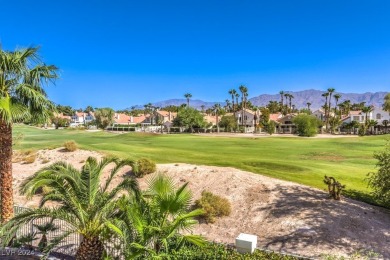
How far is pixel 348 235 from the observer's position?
551 inches

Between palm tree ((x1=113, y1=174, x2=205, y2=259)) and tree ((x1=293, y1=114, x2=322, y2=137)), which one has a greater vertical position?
tree ((x1=293, y1=114, x2=322, y2=137))

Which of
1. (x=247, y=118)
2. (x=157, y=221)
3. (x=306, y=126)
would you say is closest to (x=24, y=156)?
(x=157, y=221)

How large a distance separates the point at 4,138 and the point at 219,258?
11.0 metres

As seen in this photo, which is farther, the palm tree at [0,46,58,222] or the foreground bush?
the palm tree at [0,46,58,222]

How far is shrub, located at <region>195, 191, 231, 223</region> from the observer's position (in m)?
17.4

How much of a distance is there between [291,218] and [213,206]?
4.45 meters

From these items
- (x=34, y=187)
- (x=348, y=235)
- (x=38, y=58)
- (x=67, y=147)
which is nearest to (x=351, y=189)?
(x=348, y=235)

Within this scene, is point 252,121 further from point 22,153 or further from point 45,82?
point 45,82

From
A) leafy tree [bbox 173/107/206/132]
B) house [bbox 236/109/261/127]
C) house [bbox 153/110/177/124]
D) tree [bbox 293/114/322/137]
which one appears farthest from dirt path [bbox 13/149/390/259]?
house [bbox 153/110/177/124]

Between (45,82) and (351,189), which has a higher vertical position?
(45,82)

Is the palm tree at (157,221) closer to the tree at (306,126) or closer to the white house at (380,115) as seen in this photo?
the tree at (306,126)

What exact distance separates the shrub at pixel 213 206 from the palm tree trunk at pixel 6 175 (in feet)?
32.2

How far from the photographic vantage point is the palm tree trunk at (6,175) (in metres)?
13.8

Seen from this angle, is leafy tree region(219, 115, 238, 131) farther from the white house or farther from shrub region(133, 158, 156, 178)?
shrub region(133, 158, 156, 178)
